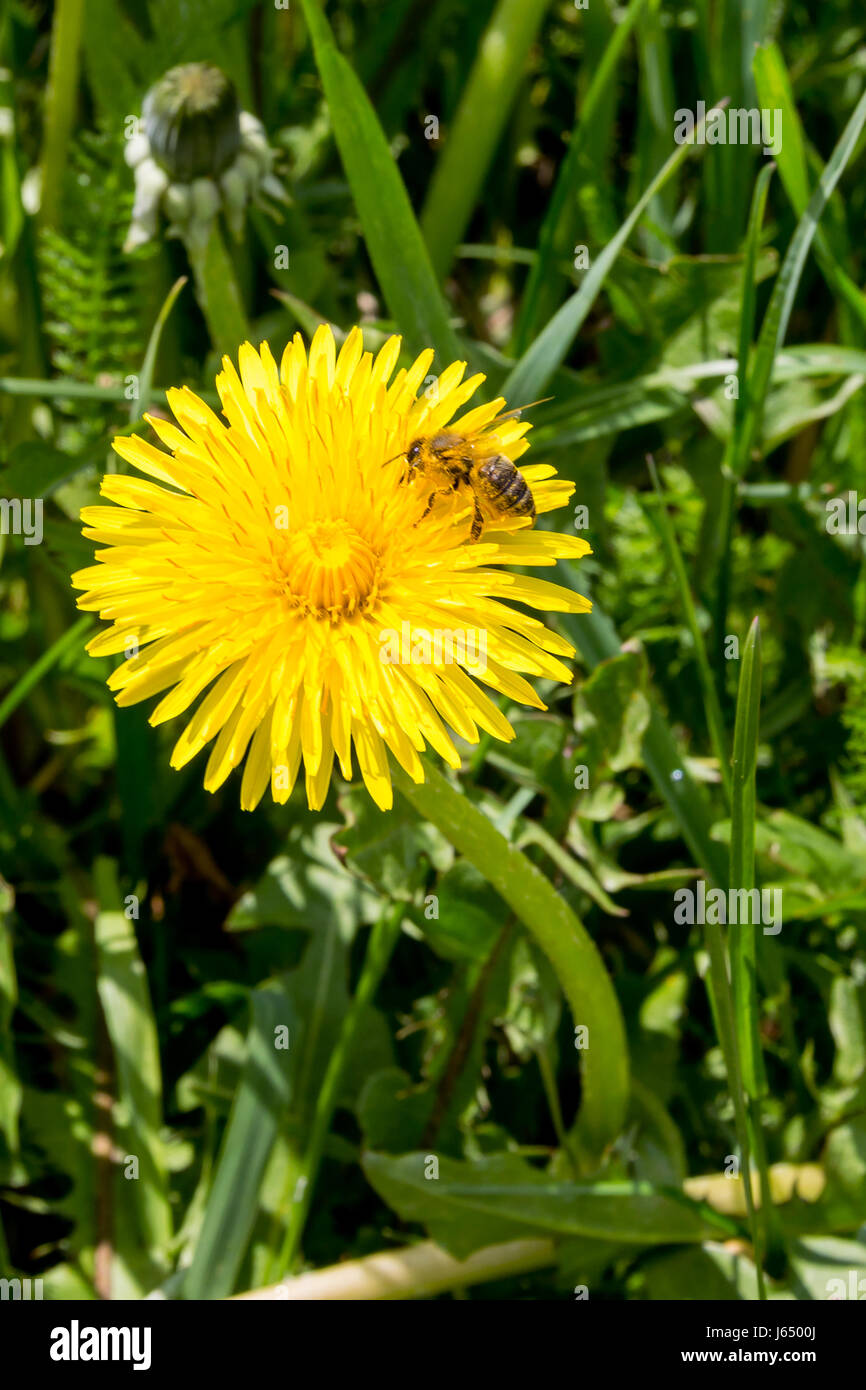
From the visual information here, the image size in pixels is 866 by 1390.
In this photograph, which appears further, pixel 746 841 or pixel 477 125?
pixel 477 125

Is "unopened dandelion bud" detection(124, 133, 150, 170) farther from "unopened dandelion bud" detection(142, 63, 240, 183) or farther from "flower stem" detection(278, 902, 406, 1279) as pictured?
"flower stem" detection(278, 902, 406, 1279)

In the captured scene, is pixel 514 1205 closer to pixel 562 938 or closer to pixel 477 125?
pixel 562 938

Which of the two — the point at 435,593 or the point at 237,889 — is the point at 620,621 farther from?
the point at 435,593

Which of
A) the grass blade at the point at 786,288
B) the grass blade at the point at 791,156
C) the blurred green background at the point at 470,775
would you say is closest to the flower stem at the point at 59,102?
the blurred green background at the point at 470,775
